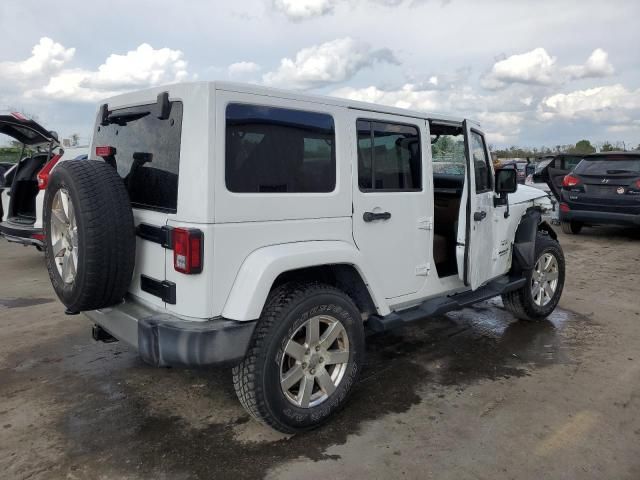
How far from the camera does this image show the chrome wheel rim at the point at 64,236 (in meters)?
2.79

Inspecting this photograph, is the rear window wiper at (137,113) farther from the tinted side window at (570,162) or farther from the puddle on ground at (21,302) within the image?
the tinted side window at (570,162)

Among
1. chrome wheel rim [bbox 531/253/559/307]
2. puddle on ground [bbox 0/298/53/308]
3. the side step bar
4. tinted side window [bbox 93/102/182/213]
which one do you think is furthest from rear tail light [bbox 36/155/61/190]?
chrome wheel rim [bbox 531/253/559/307]

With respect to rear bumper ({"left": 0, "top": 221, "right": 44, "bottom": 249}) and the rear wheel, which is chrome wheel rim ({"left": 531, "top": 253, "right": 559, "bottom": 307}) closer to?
rear bumper ({"left": 0, "top": 221, "right": 44, "bottom": 249})

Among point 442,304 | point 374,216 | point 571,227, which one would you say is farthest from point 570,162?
point 374,216

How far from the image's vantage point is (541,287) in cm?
502

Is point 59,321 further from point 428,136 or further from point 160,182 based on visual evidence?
point 428,136

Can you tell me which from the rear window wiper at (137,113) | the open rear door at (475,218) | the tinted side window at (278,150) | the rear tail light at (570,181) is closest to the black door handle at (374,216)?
the tinted side window at (278,150)

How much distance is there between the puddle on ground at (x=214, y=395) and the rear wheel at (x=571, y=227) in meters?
6.45

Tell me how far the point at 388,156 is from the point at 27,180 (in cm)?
598

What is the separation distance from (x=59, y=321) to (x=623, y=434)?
472cm

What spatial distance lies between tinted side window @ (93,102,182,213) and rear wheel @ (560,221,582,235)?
979cm

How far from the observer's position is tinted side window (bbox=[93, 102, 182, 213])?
266 cm

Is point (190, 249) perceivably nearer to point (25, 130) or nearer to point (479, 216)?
point (479, 216)

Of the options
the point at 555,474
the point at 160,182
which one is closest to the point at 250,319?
the point at 160,182
